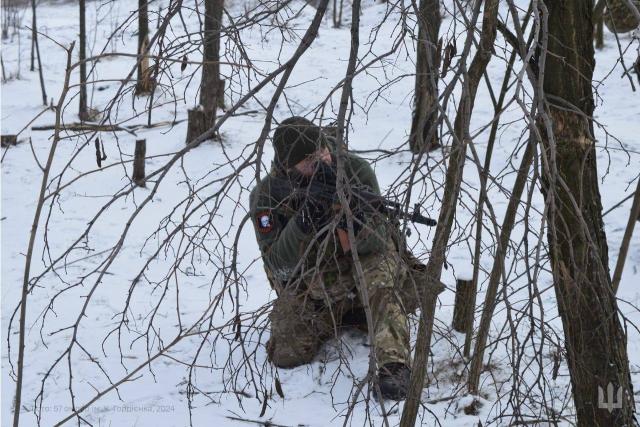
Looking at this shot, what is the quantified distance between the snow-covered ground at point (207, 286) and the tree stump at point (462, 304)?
0.07 m

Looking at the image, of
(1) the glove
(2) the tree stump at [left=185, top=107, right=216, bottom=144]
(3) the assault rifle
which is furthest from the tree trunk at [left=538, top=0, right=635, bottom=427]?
(2) the tree stump at [left=185, top=107, right=216, bottom=144]

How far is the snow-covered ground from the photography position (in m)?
2.37

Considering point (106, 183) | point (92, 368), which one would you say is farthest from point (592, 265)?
point (106, 183)

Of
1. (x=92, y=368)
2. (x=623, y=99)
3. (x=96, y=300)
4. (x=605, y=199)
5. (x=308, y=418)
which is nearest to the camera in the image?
(x=308, y=418)

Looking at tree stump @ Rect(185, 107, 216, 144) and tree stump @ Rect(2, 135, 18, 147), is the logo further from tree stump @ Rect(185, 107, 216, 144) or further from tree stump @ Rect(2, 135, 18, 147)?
tree stump @ Rect(185, 107, 216, 144)

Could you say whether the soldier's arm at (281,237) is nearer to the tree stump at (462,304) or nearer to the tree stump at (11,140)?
the tree stump at (462,304)

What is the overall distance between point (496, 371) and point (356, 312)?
2.76ft

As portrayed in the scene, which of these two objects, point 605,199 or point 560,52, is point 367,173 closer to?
point 560,52

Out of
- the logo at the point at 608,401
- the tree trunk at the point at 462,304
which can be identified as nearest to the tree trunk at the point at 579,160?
the logo at the point at 608,401

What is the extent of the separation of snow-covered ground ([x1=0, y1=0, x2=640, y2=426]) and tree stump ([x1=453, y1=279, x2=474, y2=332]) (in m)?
0.07

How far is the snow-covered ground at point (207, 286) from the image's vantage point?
2.37 metres

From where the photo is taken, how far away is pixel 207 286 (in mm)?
5219

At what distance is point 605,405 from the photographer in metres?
2.81

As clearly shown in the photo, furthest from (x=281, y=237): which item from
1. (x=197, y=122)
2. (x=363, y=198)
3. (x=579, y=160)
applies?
(x=197, y=122)
